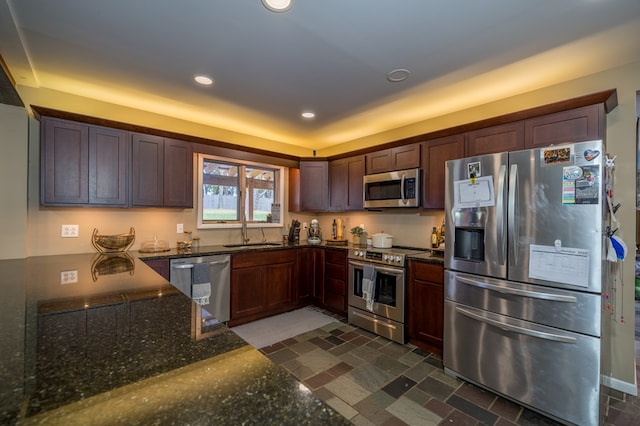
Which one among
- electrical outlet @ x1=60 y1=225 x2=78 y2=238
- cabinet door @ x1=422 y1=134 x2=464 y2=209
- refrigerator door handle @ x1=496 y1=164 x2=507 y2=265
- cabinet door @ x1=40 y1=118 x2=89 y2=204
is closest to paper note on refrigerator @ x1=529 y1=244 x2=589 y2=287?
refrigerator door handle @ x1=496 y1=164 x2=507 y2=265

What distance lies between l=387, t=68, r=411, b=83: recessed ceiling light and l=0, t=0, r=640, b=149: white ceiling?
0.05 m

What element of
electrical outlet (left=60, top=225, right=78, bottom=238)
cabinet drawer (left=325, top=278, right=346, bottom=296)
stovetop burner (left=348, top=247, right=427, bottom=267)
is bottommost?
cabinet drawer (left=325, top=278, right=346, bottom=296)

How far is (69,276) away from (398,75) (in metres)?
2.87

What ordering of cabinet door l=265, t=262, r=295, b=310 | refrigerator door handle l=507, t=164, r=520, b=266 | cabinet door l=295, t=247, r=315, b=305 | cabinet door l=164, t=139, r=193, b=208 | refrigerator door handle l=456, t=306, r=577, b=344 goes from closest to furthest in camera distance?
refrigerator door handle l=456, t=306, r=577, b=344 < refrigerator door handle l=507, t=164, r=520, b=266 < cabinet door l=164, t=139, r=193, b=208 < cabinet door l=265, t=262, r=295, b=310 < cabinet door l=295, t=247, r=315, b=305

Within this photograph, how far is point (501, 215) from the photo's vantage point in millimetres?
2158

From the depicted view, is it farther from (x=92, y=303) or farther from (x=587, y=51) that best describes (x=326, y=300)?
(x=587, y=51)

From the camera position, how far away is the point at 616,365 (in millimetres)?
2314

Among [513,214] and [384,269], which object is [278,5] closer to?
[513,214]

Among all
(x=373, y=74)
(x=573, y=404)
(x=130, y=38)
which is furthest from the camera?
(x=373, y=74)

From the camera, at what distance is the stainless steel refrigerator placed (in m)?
1.80

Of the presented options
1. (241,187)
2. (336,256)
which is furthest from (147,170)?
(336,256)

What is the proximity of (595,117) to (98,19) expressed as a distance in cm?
358

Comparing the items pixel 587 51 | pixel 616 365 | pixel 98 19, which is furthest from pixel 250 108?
pixel 616 365

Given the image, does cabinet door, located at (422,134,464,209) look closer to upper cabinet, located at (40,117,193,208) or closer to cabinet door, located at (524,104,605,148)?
cabinet door, located at (524,104,605,148)
